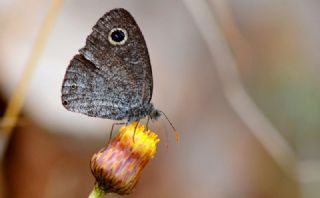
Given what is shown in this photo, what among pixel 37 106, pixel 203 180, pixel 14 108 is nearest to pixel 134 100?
pixel 14 108

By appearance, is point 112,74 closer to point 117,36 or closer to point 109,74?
point 109,74

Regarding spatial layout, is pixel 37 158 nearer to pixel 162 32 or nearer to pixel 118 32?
pixel 162 32

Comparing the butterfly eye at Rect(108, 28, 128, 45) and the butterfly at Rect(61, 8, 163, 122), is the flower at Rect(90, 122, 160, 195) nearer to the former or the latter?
the butterfly at Rect(61, 8, 163, 122)

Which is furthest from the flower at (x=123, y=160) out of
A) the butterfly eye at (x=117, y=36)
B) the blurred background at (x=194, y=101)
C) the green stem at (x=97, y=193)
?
the blurred background at (x=194, y=101)

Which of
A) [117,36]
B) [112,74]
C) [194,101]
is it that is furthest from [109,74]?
[194,101]

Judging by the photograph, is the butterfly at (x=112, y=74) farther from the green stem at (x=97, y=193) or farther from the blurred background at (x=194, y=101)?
the blurred background at (x=194, y=101)

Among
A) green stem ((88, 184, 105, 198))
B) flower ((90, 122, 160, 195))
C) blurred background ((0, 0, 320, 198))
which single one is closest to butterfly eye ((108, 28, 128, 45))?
flower ((90, 122, 160, 195))
